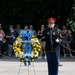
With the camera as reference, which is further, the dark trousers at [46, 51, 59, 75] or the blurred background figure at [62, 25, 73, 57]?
the blurred background figure at [62, 25, 73, 57]

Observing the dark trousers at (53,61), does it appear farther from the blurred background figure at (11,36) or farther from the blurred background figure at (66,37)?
the blurred background figure at (11,36)

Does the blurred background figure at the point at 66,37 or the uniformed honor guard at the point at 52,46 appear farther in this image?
the blurred background figure at the point at 66,37

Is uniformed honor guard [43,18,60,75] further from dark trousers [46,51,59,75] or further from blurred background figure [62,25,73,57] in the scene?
blurred background figure [62,25,73,57]

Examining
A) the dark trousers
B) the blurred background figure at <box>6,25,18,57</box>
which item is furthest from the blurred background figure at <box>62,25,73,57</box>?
the dark trousers

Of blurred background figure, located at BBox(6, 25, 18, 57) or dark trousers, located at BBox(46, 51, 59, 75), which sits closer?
dark trousers, located at BBox(46, 51, 59, 75)

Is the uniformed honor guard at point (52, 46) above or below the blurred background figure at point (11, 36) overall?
below

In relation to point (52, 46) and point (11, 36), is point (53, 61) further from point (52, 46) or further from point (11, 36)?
point (11, 36)

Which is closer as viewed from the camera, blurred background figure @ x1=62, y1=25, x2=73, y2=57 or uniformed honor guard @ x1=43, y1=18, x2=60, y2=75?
uniformed honor guard @ x1=43, y1=18, x2=60, y2=75

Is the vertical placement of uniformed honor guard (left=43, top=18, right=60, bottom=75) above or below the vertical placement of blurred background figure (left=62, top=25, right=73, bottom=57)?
below

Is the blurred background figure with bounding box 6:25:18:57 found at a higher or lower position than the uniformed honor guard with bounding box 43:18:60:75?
higher

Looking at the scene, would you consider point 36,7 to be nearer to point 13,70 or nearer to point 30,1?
point 30,1

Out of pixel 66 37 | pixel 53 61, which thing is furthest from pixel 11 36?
pixel 53 61

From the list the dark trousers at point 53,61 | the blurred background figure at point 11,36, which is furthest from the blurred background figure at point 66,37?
the dark trousers at point 53,61

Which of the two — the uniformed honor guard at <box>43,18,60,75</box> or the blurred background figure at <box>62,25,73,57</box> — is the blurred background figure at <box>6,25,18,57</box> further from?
the uniformed honor guard at <box>43,18,60,75</box>
